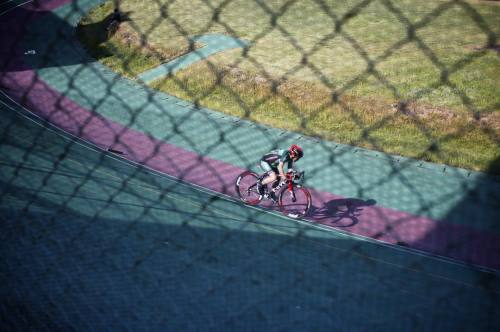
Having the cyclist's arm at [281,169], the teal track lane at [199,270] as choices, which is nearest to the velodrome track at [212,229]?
the teal track lane at [199,270]

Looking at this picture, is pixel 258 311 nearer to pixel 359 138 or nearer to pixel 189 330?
pixel 189 330

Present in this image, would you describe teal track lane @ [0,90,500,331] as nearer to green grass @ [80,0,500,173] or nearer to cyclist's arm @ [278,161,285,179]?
cyclist's arm @ [278,161,285,179]

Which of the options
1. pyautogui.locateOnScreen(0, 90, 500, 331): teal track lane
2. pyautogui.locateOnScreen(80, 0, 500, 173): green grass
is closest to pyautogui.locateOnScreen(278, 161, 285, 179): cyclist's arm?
pyautogui.locateOnScreen(0, 90, 500, 331): teal track lane

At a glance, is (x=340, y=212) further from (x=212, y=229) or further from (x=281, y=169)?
(x=212, y=229)

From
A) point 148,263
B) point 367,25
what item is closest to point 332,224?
point 148,263

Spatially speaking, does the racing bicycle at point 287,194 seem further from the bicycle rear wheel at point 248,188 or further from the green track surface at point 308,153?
the green track surface at point 308,153

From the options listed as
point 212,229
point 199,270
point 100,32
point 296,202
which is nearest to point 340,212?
point 296,202
